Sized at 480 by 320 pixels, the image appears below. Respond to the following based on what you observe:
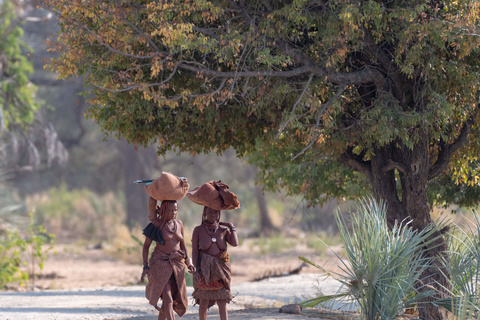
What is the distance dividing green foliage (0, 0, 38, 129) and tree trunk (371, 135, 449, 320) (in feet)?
37.0

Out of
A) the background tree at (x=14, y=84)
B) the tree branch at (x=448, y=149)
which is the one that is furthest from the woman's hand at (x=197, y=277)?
the background tree at (x=14, y=84)

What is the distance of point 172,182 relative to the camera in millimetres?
6512

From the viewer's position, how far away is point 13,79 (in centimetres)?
1761

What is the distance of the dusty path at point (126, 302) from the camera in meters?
9.06

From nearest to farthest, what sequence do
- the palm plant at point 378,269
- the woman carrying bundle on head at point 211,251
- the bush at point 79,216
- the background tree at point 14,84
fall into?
the palm plant at point 378,269 → the woman carrying bundle on head at point 211,251 → the background tree at point 14,84 → the bush at point 79,216

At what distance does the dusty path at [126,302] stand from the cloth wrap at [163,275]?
3.77ft

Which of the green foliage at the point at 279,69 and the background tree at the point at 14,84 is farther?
the background tree at the point at 14,84

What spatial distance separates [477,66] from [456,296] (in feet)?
10.3

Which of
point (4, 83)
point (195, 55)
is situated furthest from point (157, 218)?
point (4, 83)

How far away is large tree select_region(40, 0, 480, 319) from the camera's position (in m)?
7.49

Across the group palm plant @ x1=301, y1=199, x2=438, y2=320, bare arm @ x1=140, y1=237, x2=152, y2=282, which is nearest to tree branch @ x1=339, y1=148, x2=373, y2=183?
palm plant @ x1=301, y1=199, x2=438, y2=320

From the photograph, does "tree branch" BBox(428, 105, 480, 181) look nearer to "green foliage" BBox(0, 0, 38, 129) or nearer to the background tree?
the background tree

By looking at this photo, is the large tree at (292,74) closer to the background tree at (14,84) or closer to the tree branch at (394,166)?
the tree branch at (394,166)

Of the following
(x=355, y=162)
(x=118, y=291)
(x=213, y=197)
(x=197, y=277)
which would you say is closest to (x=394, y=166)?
(x=355, y=162)
